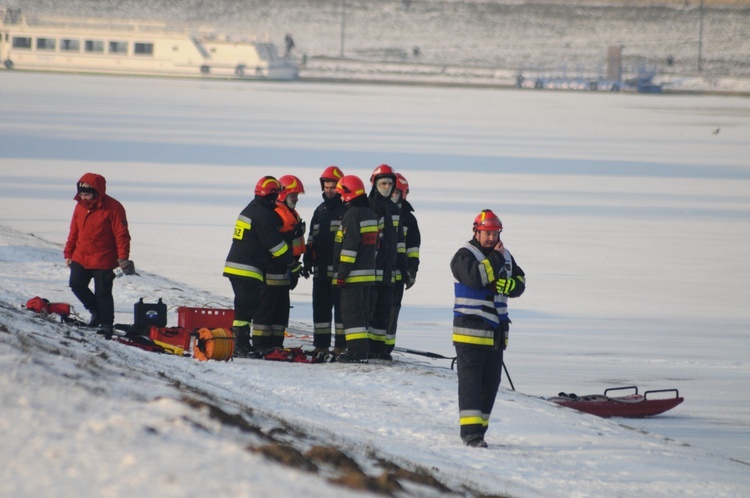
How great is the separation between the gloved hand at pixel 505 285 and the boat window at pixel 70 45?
82098 mm

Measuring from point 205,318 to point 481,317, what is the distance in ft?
10.8

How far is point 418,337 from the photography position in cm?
1156

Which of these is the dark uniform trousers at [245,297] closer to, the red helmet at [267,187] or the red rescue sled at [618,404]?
the red helmet at [267,187]

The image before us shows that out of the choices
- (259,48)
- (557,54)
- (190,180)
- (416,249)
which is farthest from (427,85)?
(416,249)

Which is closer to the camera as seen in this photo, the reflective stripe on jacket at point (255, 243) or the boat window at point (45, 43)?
the reflective stripe on jacket at point (255, 243)

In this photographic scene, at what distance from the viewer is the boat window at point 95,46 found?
85500 millimetres

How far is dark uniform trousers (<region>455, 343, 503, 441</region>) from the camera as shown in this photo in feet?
23.6

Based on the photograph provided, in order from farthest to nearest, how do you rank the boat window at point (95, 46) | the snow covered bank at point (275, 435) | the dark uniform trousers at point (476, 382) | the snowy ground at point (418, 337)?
1. the boat window at point (95, 46)
2. the dark uniform trousers at point (476, 382)
3. the snowy ground at point (418, 337)
4. the snow covered bank at point (275, 435)

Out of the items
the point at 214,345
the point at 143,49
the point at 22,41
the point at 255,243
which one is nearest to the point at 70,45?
the point at 22,41

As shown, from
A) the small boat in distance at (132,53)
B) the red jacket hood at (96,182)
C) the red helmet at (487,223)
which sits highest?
the small boat in distance at (132,53)

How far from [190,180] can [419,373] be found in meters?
15.9

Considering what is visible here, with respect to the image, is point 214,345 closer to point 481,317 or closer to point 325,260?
point 325,260

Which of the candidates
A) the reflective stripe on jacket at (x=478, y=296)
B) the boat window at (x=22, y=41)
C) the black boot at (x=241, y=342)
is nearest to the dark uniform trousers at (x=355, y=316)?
the black boot at (x=241, y=342)

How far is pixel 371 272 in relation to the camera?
30.7ft
